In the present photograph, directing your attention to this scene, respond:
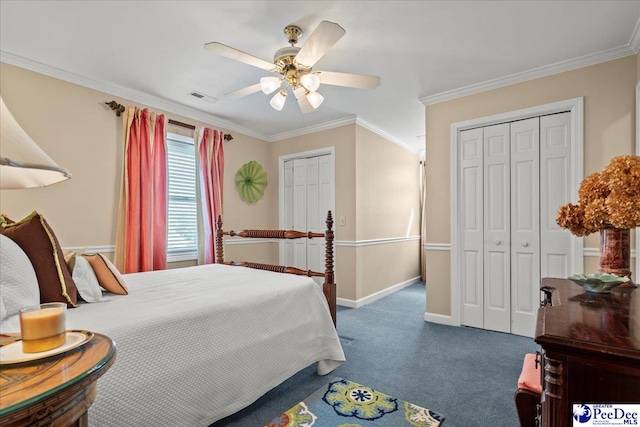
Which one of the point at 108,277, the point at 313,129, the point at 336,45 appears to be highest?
the point at 336,45

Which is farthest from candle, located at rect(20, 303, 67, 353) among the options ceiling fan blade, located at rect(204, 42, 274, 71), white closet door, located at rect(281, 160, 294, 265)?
white closet door, located at rect(281, 160, 294, 265)

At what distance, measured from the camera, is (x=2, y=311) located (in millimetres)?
1164

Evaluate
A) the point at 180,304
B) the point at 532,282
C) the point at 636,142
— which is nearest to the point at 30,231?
the point at 180,304

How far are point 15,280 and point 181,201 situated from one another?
271 centimetres

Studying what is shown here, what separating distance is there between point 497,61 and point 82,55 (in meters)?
3.55

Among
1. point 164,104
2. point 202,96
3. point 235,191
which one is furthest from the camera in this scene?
point 235,191

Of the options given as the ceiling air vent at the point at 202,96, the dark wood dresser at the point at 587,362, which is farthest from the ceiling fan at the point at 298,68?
the dark wood dresser at the point at 587,362

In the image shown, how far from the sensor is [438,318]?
3.54 meters

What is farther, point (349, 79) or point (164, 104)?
point (164, 104)

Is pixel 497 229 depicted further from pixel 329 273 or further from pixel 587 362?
pixel 587 362

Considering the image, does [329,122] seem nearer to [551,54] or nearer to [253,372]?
[551,54]

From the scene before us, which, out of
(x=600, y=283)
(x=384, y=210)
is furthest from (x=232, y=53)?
(x=384, y=210)

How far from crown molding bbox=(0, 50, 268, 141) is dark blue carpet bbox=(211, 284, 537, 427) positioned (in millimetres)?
3038

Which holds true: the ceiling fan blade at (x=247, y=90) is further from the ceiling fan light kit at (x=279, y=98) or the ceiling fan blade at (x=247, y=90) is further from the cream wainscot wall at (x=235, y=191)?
the cream wainscot wall at (x=235, y=191)
